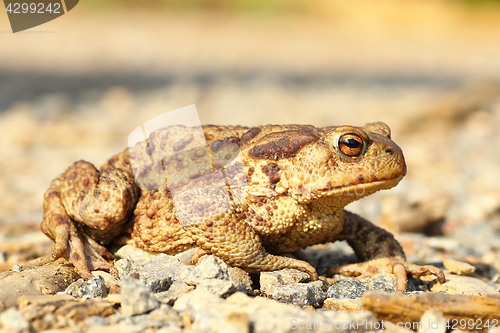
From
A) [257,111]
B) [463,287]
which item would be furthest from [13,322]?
[257,111]

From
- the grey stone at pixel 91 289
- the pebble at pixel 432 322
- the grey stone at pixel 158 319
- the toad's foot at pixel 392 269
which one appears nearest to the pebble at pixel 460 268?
the toad's foot at pixel 392 269

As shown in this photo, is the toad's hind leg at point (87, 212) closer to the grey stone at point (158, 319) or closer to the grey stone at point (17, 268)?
the grey stone at point (17, 268)

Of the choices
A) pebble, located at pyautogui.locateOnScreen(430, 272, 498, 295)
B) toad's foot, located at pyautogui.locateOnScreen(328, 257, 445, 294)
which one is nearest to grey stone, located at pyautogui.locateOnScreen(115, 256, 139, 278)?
toad's foot, located at pyautogui.locateOnScreen(328, 257, 445, 294)

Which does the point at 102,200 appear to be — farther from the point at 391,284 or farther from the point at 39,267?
the point at 391,284

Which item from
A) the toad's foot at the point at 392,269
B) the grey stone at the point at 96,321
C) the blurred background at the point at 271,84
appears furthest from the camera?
the blurred background at the point at 271,84

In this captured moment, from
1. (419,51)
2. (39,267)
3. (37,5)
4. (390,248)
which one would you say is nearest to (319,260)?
(390,248)

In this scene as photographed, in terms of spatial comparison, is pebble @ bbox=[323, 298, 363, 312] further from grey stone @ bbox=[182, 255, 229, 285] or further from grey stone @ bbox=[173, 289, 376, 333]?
grey stone @ bbox=[182, 255, 229, 285]
